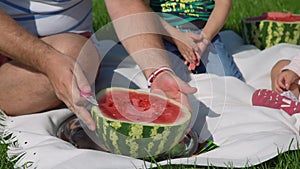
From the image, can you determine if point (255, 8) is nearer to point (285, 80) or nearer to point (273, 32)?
point (273, 32)

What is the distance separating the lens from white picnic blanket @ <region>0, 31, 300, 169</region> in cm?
272

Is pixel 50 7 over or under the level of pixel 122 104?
over

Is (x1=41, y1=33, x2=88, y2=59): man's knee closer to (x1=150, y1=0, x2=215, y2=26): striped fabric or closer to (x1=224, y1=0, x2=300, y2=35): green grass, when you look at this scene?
(x1=150, y1=0, x2=215, y2=26): striped fabric

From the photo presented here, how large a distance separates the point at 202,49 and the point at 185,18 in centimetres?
34

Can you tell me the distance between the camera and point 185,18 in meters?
4.08

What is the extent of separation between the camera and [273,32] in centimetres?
451

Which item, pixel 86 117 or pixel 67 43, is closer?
pixel 86 117

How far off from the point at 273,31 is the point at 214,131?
1.62m

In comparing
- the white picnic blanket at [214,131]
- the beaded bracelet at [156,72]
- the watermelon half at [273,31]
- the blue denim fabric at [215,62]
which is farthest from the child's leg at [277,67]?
the beaded bracelet at [156,72]

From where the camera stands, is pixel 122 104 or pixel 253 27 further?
pixel 253 27

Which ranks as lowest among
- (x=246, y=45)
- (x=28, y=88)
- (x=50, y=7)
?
(x=246, y=45)

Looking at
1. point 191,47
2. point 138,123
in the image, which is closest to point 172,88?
point 138,123

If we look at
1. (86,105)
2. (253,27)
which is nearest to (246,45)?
(253,27)

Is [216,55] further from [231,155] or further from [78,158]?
[78,158]
